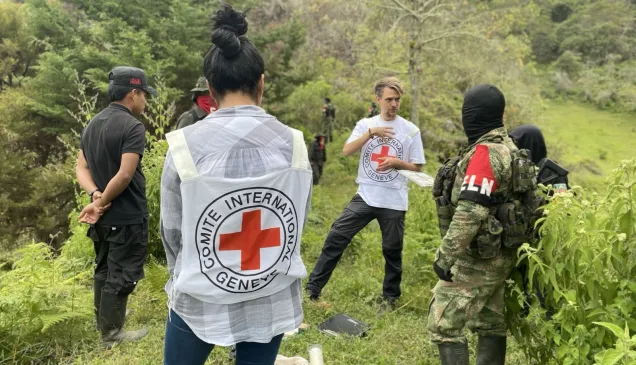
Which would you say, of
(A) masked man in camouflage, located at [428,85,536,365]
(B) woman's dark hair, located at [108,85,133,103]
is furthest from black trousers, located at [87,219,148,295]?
(A) masked man in camouflage, located at [428,85,536,365]

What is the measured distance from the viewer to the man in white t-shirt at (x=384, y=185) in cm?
386

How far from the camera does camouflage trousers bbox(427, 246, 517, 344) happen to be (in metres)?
2.48

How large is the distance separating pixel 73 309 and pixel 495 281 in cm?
279

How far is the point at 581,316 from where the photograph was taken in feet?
6.65

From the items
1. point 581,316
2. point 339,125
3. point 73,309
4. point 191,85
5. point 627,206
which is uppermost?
point 627,206

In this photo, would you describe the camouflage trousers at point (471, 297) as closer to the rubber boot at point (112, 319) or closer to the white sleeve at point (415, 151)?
the white sleeve at point (415, 151)

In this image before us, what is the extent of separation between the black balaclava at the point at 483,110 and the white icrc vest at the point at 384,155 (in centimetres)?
139

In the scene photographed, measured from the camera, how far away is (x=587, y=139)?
21.3 m

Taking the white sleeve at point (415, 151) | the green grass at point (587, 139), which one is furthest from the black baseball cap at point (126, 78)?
the green grass at point (587, 139)

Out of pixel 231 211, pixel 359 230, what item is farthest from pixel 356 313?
pixel 231 211

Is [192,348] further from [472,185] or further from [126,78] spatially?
[126,78]

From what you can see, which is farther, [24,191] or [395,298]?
[24,191]

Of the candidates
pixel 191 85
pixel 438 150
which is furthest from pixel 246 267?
pixel 438 150

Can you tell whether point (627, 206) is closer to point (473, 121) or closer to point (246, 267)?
point (473, 121)
